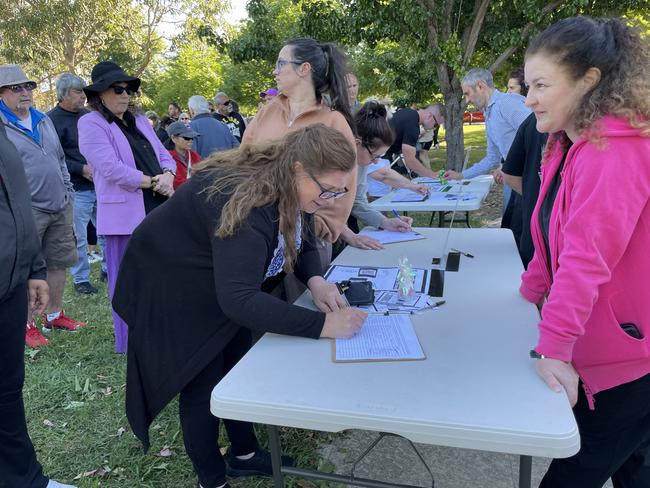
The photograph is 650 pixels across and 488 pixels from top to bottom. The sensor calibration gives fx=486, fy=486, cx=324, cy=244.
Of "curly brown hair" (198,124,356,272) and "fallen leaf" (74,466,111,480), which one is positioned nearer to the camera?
"curly brown hair" (198,124,356,272)

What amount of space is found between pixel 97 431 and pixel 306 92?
6.75 feet

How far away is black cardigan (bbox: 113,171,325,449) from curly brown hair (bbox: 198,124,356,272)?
0.04m

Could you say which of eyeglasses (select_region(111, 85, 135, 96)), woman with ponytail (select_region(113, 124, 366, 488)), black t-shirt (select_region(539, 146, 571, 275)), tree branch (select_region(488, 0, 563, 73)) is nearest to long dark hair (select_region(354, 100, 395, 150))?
woman with ponytail (select_region(113, 124, 366, 488))

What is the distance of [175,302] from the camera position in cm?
162

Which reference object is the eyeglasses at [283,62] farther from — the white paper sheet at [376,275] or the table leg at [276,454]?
the table leg at [276,454]

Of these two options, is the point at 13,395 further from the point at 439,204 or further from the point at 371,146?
the point at 439,204

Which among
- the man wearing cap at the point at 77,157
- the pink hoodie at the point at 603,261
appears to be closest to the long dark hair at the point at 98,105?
the man wearing cap at the point at 77,157

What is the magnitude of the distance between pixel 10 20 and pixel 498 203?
18.1 metres

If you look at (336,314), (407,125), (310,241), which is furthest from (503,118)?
(336,314)

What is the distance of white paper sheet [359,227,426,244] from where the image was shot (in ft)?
8.78

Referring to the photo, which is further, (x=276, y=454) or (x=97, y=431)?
(x=97, y=431)

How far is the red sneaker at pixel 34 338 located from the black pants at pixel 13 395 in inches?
75.0

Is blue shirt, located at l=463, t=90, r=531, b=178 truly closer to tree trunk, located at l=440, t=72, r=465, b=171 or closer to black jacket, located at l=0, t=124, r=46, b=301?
black jacket, located at l=0, t=124, r=46, b=301

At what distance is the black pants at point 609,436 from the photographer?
1226 mm
